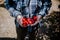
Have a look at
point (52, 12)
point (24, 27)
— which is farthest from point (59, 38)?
point (24, 27)

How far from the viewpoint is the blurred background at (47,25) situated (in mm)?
2285

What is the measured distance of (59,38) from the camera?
224cm

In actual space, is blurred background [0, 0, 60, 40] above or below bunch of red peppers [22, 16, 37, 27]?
below

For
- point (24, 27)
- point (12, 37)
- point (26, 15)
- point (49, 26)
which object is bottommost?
point (12, 37)

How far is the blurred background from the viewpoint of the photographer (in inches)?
90.0

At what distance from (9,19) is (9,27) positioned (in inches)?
7.6

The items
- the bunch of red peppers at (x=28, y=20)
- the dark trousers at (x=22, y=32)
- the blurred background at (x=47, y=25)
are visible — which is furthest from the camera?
the blurred background at (x=47, y=25)

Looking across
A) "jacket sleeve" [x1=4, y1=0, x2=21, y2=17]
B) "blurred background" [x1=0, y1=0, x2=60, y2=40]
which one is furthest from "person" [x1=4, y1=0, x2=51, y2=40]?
"blurred background" [x1=0, y1=0, x2=60, y2=40]

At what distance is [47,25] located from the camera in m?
2.34

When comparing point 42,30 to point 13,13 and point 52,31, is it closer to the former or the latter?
point 52,31

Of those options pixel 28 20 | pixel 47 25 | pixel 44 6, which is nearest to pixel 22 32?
pixel 28 20

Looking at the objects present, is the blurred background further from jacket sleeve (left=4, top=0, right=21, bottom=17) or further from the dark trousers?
jacket sleeve (left=4, top=0, right=21, bottom=17)

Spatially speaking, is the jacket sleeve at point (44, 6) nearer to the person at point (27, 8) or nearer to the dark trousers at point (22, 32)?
the person at point (27, 8)

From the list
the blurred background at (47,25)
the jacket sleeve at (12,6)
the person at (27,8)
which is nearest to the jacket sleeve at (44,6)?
the person at (27,8)
